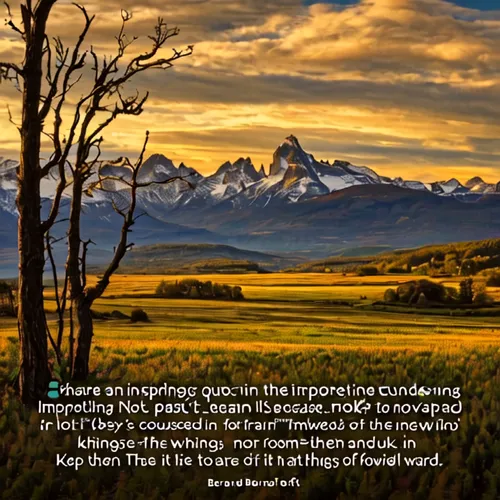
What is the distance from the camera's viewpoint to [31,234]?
55.5 ft

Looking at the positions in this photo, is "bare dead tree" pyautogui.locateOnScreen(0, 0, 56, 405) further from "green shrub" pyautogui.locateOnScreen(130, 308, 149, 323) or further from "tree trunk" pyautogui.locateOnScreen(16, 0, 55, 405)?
"green shrub" pyautogui.locateOnScreen(130, 308, 149, 323)

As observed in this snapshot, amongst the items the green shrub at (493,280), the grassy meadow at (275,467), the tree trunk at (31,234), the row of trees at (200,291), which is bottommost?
the row of trees at (200,291)

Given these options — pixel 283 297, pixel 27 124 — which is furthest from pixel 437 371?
pixel 283 297

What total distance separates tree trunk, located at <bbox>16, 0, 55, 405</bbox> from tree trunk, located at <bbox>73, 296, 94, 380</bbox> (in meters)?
2.14

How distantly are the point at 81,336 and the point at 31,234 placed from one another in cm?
356

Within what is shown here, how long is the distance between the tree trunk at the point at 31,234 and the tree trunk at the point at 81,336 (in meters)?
2.14

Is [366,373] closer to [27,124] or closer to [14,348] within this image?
[27,124]

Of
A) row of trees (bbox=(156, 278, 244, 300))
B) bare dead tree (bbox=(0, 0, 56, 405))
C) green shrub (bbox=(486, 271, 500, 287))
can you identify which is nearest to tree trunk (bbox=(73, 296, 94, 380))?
bare dead tree (bbox=(0, 0, 56, 405))

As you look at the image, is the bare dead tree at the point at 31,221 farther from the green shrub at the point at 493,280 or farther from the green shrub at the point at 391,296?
the green shrub at the point at 493,280

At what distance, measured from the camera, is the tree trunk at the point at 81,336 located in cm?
1950

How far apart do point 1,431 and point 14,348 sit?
36.7ft

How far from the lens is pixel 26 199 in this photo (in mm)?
16906

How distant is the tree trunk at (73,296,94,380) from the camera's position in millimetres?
19500

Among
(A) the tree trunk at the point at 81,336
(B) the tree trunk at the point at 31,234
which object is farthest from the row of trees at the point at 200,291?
(B) the tree trunk at the point at 31,234
